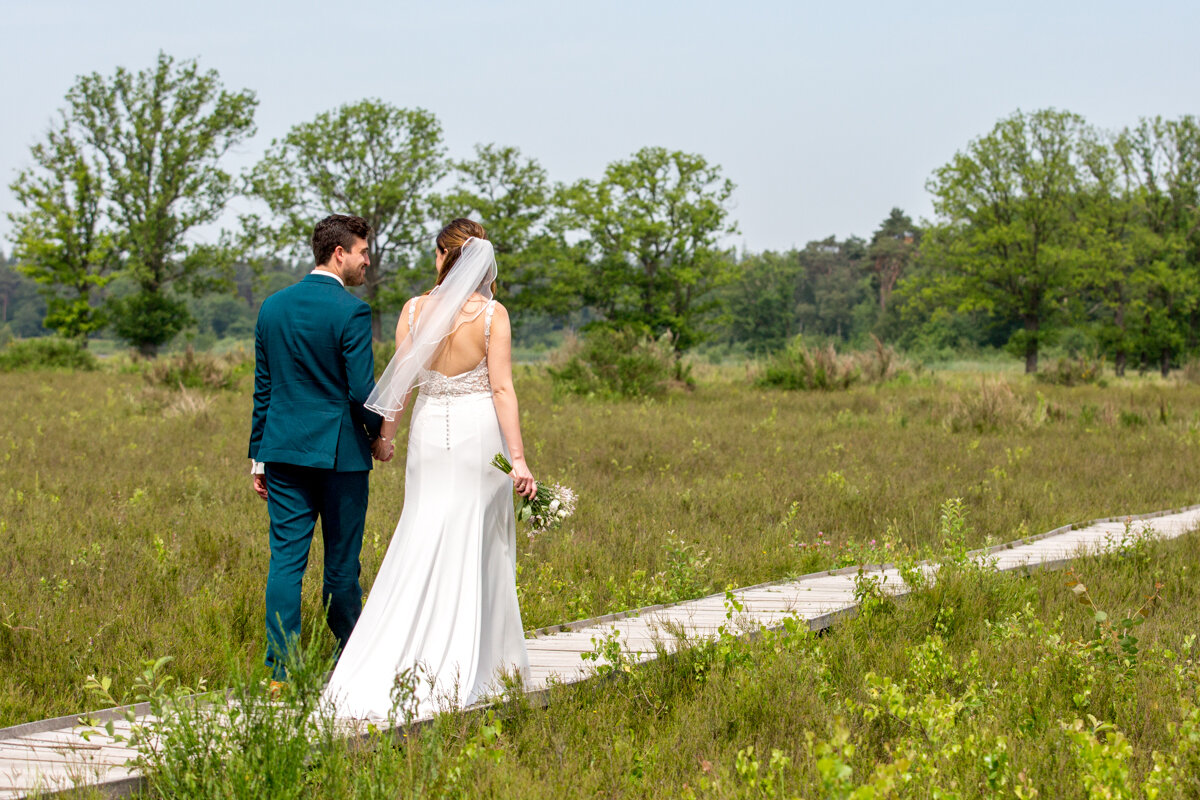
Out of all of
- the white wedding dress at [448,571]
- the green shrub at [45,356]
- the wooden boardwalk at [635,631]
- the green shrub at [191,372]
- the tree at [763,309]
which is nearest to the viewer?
the wooden boardwalk at [635,631]

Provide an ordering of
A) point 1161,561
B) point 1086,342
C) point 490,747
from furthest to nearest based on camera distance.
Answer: point 1086,342 → point 1161,561 → point 490,747

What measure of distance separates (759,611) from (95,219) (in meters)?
45.8

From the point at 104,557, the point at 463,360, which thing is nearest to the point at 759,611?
the point at 463,360

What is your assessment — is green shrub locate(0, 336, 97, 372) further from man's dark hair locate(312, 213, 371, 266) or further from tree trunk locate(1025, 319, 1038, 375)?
tree trunk locate(1025, 319, 1038, 375)

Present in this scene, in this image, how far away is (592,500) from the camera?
31.1ft

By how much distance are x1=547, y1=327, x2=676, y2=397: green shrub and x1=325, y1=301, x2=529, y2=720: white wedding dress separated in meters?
16.8

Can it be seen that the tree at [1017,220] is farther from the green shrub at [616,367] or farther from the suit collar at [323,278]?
the suit collar at [323,278]

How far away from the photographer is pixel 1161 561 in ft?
24.3

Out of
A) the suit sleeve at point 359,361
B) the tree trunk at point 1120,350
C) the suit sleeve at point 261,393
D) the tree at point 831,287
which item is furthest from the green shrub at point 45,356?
the tree at point 831,287

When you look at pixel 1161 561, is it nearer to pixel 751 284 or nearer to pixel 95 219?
pixel 95 219

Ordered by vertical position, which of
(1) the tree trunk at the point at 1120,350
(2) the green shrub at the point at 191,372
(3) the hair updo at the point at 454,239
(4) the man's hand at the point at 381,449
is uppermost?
(3) the hair updo at the point at 454,239

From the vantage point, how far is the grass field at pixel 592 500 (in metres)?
5.30

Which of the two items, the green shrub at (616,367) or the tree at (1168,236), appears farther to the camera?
the tree at (1168,236)

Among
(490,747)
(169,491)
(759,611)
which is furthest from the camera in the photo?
(169,491)
